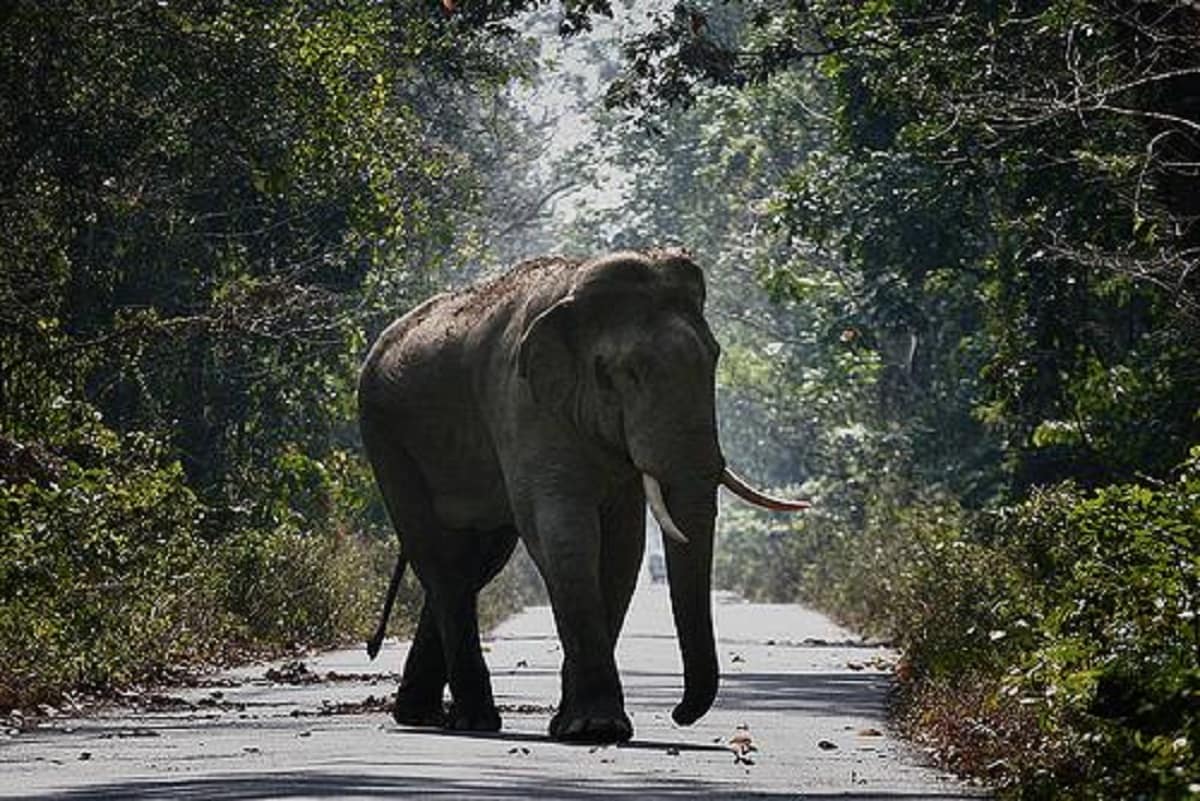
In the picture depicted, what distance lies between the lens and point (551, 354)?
1730 centimetres

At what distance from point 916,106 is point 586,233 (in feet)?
269

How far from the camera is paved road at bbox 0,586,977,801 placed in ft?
42.5

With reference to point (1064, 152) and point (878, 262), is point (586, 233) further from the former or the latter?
point (1064, 152)

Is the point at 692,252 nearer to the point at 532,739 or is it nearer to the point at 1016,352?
the point at 532,739

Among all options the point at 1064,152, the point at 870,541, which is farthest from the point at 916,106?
the point at 870,541

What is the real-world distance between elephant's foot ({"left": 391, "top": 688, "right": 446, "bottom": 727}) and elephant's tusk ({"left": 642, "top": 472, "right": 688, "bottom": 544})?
2736 millimetres

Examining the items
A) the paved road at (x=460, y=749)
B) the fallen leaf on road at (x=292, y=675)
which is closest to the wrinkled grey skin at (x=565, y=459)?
the paved road at (x=460, y=749)

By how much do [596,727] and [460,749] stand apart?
0.83 meters

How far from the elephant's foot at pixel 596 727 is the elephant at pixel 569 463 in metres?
0.01

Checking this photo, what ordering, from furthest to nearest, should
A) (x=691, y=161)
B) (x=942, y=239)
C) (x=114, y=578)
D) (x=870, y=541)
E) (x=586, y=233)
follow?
(x=586, y=233) < (x=691, y=161) < (x=870, y=541) < (x=942, y=239) < (x=114, y=578)

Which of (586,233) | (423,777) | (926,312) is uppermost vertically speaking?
(423,777)

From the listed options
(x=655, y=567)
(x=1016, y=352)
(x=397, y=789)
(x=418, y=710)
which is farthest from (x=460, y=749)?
(x=655, y=567)

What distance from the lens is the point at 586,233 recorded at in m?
107

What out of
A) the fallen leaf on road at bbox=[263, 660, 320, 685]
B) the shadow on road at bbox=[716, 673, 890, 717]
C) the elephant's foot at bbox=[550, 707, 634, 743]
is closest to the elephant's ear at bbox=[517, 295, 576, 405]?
the elephant's foot at bbox=[550, 707, 634, 743]
